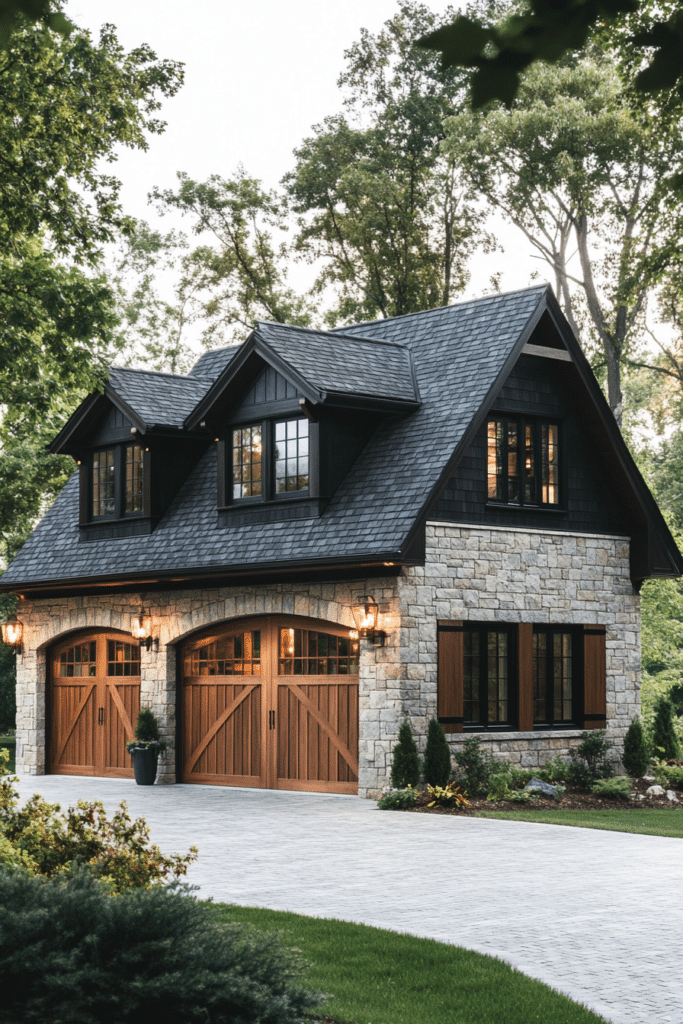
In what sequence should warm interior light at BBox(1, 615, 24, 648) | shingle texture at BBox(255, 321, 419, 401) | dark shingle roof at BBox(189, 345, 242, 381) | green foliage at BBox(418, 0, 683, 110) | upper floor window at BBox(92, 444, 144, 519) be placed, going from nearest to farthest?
green foliage at BBox(418, 0, 683, 110) < shingle texture at BBox(255, 321, 419, 401) < upper floor window at BBox(92, 444, 144, 519) < warm interior light at BBox(1, 615, 24, 648) < dark shingle roof at BBox(189, 345, 242, 381)

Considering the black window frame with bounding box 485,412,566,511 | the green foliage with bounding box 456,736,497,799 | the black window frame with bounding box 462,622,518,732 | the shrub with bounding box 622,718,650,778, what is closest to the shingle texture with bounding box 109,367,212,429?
the black window frame with bounding box 485,412,566,511

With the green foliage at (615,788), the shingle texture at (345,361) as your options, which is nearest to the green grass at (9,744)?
the shingle texture at (345,361)

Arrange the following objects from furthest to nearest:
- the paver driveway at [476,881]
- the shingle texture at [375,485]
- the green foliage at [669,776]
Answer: the green foliage at [669,776]
the shingle texture at [375,485]
the paver driveway at [476,881]

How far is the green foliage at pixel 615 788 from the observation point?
17.5 meters

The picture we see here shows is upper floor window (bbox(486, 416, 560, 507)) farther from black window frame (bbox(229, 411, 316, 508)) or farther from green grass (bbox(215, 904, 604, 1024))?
green grass (bbox(215, 904, 604, 1024))

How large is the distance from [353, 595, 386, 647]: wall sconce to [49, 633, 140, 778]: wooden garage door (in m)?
5.36

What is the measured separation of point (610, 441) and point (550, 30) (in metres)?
17.5

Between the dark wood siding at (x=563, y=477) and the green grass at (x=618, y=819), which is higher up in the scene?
the dark wood siding at (x=563, y=477)

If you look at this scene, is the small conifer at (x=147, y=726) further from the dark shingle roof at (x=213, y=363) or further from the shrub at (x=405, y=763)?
the dark shingle roof at (x=213, y=363)

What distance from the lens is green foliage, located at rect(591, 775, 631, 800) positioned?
17469 millimetres

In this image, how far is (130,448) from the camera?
2158cm

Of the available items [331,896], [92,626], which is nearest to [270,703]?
[92,626]

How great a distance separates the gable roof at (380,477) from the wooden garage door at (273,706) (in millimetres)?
1346

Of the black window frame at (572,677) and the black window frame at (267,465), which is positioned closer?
the black window frame at (267,465)
